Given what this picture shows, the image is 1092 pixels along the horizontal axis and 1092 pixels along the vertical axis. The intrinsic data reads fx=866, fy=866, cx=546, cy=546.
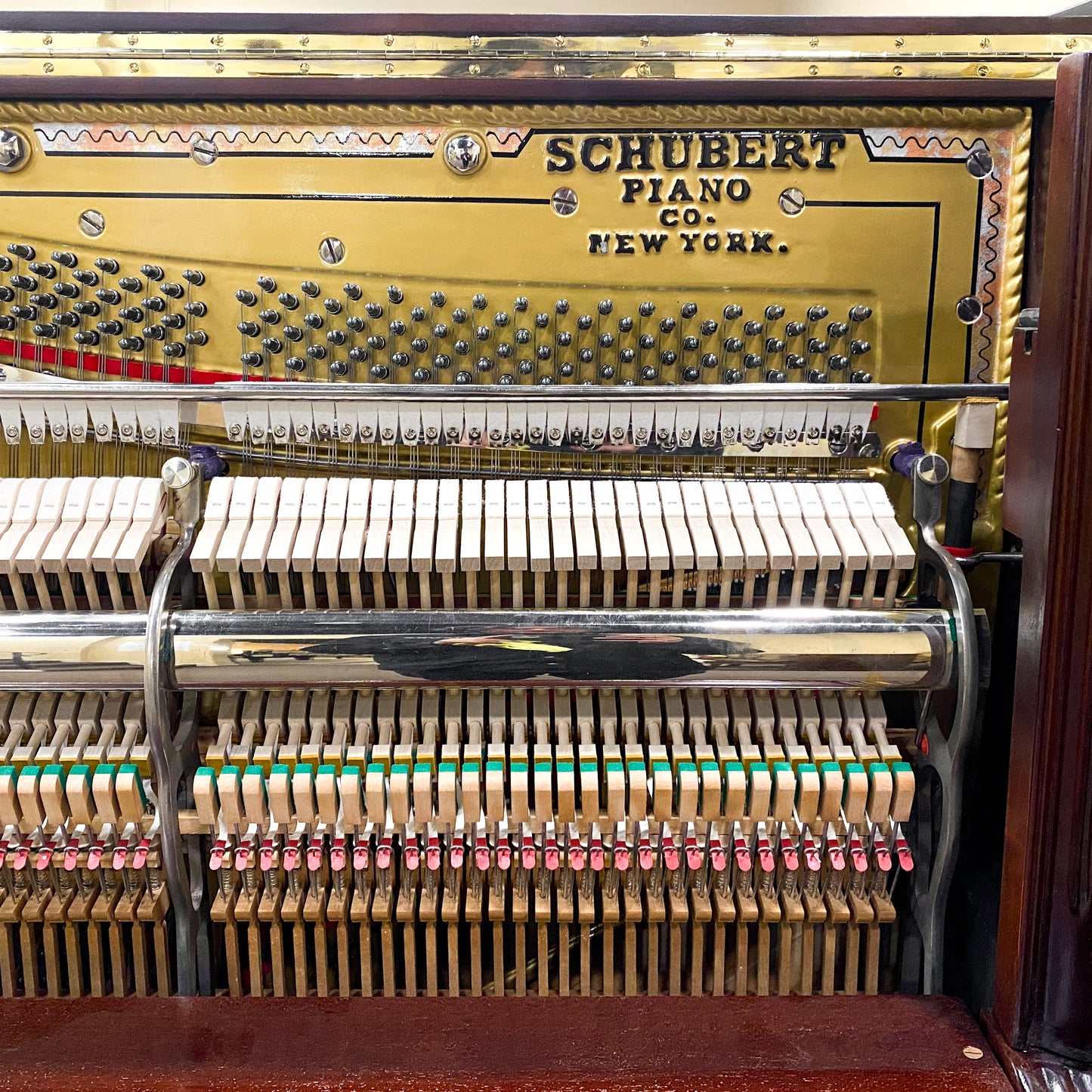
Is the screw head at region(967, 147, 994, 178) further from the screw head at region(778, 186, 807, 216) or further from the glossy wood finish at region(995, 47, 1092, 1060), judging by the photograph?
the glossy wood finish at region(995, 47, 1092, 1060)

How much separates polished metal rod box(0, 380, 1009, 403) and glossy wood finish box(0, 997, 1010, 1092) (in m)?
1.00

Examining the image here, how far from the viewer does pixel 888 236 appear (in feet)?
5.21

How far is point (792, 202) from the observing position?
1576 millimetres

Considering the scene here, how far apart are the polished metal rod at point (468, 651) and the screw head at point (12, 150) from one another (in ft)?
2.68

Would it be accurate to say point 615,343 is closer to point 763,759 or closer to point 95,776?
point 763,759

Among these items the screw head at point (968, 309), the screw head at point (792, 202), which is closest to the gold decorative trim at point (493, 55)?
the screw head at point (792, 202)

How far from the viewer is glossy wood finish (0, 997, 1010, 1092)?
124 cm

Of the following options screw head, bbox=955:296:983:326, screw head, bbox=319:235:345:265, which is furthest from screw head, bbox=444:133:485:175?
screw head, bbox=955:296:983:326

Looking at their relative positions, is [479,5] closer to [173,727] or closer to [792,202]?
[792,202]

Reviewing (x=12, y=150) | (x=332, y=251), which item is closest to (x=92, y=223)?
(x=12, y=150)

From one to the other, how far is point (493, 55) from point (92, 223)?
2.57 feet

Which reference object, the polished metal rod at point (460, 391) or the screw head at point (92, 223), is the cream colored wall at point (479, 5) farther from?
the polished metal rod at point (460, 391)

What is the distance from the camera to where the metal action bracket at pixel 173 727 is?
1395mm

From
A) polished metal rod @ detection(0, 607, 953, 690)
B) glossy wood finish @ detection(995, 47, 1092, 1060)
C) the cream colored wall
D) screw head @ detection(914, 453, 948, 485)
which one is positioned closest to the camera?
glossy wood finish @ detection(995, 47, 1092, 1060)
